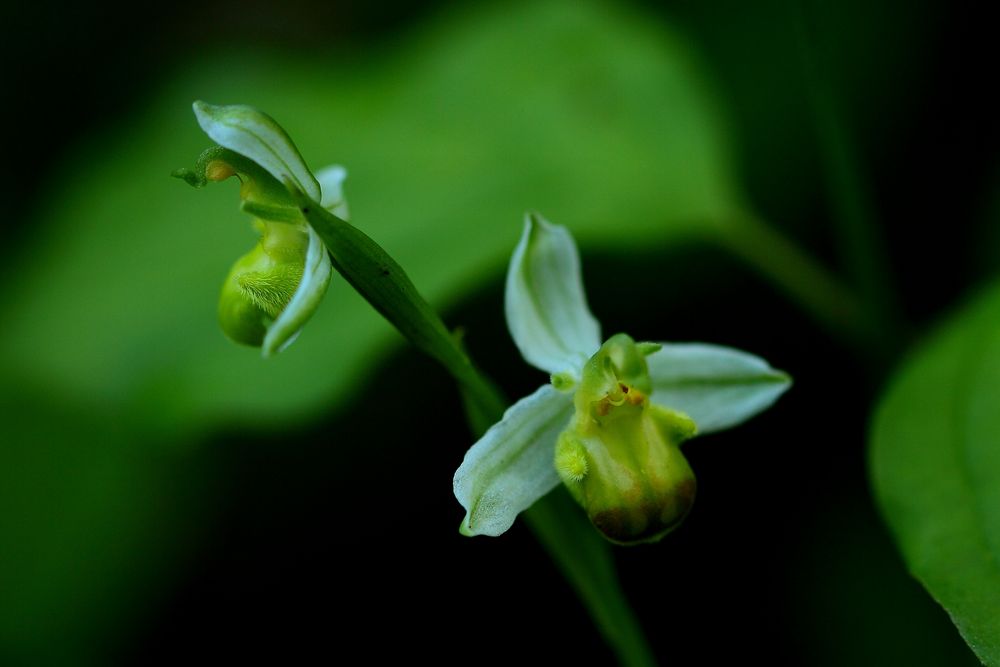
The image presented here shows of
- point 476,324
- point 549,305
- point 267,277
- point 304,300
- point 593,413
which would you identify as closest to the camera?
point 304,300

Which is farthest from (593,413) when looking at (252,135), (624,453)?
(252,135)

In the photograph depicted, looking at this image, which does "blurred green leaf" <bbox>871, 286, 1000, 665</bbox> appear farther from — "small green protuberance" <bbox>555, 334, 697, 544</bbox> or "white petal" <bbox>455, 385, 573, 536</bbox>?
"white petal" <bbox>455, 385, 573, 536</bbox>

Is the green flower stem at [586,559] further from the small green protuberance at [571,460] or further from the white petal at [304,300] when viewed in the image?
the white petal at [304,300]

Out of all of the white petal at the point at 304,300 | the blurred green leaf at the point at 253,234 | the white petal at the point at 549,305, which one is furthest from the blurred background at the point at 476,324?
the white petal at the point at 304,300

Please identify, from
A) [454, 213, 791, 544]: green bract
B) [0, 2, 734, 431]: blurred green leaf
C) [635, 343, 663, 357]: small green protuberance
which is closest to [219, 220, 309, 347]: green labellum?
[454, 213, 791, 544]: green bract

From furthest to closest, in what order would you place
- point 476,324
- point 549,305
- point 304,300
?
point 476,324
point 549,305
point 304,300

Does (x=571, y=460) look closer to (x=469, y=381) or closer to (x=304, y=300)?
(x=469, y=381)

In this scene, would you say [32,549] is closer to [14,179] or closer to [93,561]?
[93,561]

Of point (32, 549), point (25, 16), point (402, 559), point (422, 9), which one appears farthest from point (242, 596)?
point (25, 16)
